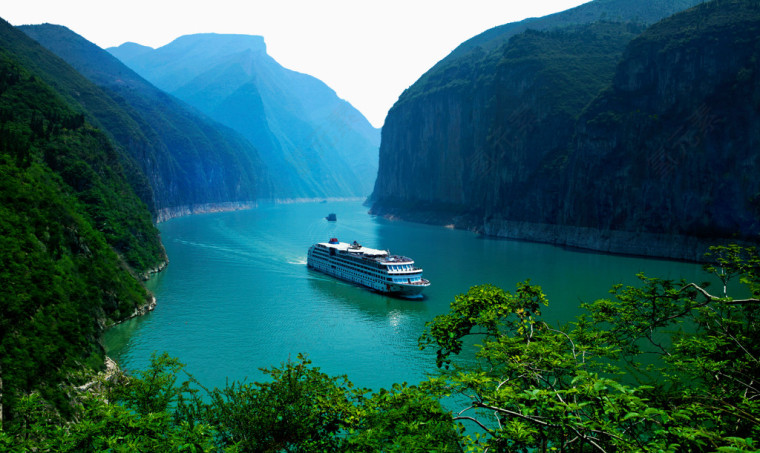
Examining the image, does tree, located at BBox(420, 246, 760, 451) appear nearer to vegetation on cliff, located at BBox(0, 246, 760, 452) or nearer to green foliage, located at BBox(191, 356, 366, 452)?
vegetation on cliff, located at BBox(0, 246, 760, 452)

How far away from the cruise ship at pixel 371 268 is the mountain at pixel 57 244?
79.3 ft

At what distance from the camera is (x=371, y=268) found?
59156 millimetres

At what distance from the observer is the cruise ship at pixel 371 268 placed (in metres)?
55.5

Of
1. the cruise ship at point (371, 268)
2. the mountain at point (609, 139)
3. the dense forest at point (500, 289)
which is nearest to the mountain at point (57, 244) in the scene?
the dense forest at point (500, 289)

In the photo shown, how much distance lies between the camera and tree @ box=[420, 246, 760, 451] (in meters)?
7.05

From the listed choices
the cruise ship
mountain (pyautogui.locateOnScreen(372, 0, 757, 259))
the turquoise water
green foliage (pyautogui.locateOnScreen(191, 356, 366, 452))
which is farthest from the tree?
mountain (pyautogui.locateOnScreen(372, 0, 757, 259))

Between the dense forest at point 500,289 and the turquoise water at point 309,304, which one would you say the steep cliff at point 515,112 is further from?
the turquoise water at point 309,304

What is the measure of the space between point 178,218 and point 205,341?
143 metres

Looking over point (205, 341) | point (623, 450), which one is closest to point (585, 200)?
point (205, 341)

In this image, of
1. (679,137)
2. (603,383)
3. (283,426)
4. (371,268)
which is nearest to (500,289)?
(603,383)

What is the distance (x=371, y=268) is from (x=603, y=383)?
52273 mm

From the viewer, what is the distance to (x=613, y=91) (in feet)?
360

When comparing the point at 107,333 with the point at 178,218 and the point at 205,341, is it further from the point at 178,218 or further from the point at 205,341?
the point at 178,218

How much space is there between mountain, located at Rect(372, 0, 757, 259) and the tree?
272 ft
